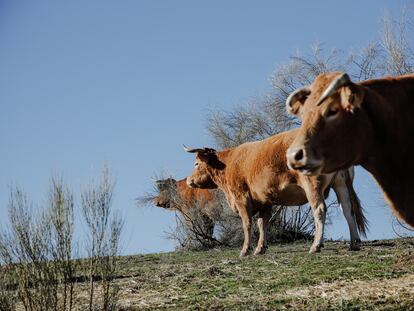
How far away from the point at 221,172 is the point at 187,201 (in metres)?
5.26

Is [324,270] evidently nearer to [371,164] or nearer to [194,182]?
[371,164]

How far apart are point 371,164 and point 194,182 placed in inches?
472

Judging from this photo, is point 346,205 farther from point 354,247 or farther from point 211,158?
point 211,158

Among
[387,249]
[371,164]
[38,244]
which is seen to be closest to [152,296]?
[38,244]

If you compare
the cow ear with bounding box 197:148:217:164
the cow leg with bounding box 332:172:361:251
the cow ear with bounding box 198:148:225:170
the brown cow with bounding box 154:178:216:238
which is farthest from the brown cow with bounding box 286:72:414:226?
the brown cow with bounding box 154:178:216:238

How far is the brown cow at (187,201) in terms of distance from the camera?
21172 mm

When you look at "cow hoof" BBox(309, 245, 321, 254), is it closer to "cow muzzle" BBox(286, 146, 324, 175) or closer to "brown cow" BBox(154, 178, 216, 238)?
"brown cow" BBox(154, 178, 216, 238)

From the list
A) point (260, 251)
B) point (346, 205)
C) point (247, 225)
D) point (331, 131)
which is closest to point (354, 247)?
point (346, 205)

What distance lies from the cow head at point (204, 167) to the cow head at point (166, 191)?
425 centimetres

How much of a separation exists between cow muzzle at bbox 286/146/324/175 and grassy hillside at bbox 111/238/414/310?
250 centimetres

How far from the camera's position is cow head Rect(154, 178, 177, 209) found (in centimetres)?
2236

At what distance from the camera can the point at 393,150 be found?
19.9 ft

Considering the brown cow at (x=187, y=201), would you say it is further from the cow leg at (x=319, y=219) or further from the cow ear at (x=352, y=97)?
the cow ear at (x=352, y=97)

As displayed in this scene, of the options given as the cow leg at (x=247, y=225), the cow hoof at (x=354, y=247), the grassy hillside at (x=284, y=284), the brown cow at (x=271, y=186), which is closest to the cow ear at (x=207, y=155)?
the brown cow at (x=271, y=186)
